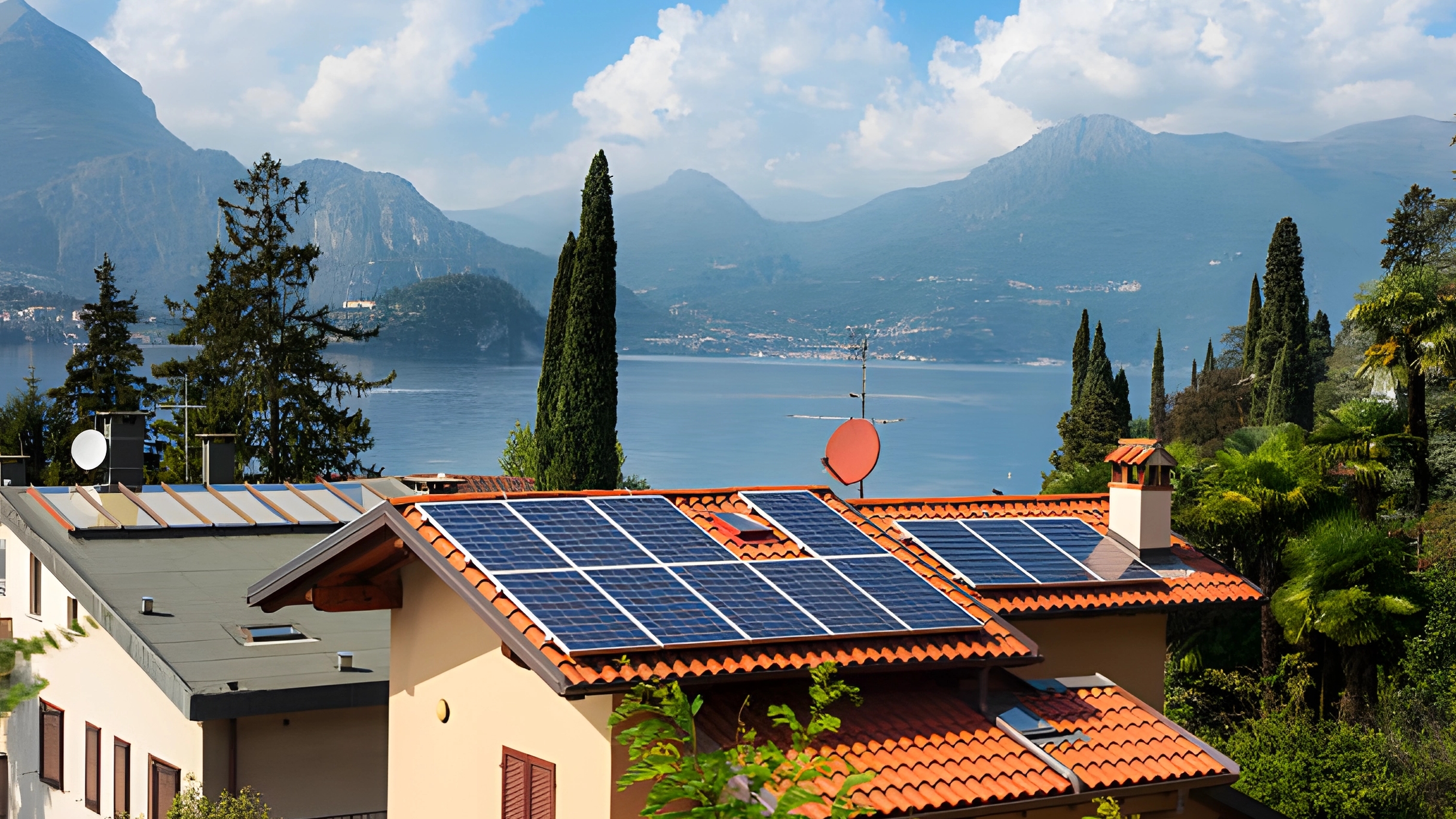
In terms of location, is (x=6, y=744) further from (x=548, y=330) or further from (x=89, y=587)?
(x=548, y=330)

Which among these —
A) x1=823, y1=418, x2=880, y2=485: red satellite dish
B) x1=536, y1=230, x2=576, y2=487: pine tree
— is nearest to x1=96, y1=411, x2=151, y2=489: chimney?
x1=823, y1=418, x2=880, y2=485: red satellite dish

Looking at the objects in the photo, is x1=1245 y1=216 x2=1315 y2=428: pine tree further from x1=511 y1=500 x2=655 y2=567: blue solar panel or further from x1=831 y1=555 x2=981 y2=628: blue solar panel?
x1=511 y1=500 x2=655 y2=567: blue solar panel

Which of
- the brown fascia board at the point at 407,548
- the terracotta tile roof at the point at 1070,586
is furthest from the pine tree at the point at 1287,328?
the brown fascia board at the point at 407,548

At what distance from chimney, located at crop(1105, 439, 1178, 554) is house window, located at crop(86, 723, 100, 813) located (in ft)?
48.2

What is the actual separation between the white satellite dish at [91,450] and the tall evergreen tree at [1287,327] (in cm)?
4460

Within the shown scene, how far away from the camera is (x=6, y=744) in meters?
22.0

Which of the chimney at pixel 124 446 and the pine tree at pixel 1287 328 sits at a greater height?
the pine tree at pixel 1287 328

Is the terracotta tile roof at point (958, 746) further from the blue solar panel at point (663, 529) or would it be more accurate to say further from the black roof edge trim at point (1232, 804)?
the blue solar panel at point (663, 529)

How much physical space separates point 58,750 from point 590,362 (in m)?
24.9

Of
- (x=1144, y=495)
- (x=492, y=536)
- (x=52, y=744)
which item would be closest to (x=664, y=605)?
(x=492, y=536)

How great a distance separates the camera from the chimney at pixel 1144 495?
49.7 ft

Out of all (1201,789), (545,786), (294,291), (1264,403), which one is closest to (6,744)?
(545,786)

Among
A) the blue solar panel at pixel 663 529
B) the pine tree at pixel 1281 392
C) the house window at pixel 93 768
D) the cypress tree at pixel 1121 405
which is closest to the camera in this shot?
the blue solar panel at pixel 663 529

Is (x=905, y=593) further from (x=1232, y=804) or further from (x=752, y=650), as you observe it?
(x=1232, y=804)
